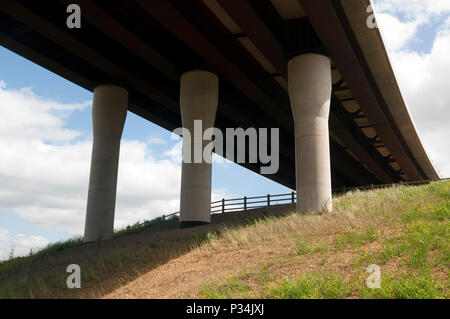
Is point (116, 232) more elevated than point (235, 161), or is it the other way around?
point (235, 161)

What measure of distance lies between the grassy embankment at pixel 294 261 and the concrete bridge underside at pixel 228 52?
5.27 metres

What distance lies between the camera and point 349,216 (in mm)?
16641

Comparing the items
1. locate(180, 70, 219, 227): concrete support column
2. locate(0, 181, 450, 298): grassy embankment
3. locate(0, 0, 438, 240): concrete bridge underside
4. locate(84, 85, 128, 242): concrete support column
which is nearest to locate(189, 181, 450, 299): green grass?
locate(0, 181, 450, 298): grassy embankment

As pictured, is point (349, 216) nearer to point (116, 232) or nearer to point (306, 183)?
point (306, 183)

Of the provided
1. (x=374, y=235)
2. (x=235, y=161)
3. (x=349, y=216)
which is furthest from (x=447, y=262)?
(x=235, y=161)

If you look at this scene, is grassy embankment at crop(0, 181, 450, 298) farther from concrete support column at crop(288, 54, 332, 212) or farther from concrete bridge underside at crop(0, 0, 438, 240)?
concrete bridge underside at crop(0, 0, 438, 240)

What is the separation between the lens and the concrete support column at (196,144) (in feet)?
82.4

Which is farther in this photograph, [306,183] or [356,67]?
[356,67]

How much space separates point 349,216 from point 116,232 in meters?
18.4

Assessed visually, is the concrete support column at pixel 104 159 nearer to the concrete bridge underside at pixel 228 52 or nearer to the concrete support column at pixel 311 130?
the concrete bridge underside at pixel 228 52

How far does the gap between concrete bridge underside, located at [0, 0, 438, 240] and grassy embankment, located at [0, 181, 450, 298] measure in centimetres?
527

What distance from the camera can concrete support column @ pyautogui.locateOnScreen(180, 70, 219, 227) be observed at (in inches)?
989

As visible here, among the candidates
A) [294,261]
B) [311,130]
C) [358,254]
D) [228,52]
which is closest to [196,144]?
[228,52]

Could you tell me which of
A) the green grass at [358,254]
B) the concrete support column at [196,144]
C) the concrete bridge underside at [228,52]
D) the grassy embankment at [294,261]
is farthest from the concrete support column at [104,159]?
the green grass at [358,254]
